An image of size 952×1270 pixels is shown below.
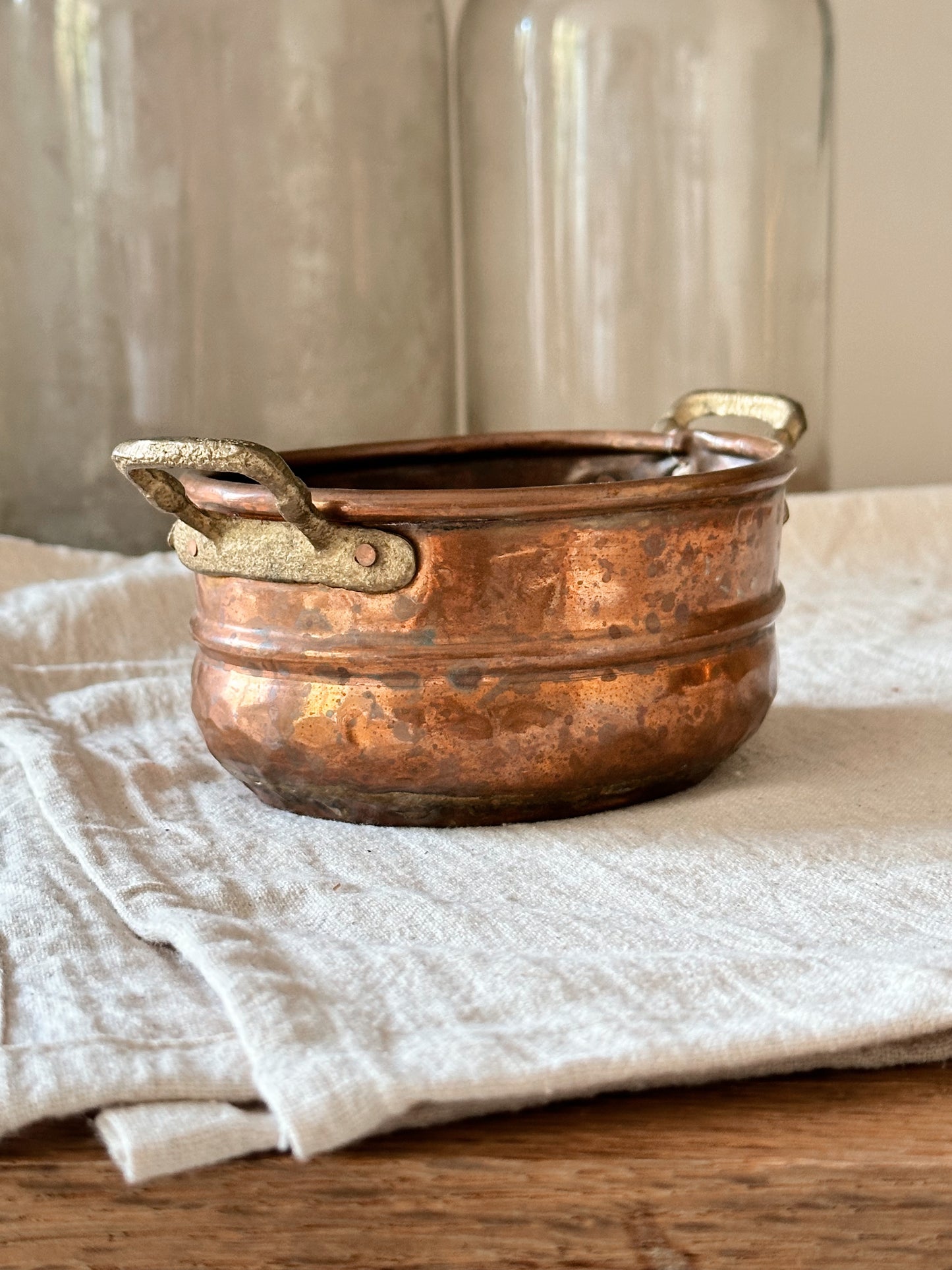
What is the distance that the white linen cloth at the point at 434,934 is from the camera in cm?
42

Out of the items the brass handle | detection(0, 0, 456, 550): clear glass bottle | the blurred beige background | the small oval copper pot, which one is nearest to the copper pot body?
the small oval copper pot

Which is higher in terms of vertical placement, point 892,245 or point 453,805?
point 892,245

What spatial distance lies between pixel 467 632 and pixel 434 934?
0.13m

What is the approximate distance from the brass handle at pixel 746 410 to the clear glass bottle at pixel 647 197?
437mm

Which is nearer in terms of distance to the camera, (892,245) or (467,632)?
(467,632)

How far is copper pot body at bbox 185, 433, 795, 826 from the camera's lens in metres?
0.61

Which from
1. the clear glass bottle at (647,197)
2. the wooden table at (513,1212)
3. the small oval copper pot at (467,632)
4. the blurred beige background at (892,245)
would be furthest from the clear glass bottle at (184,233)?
the wooden table at (513,1212)

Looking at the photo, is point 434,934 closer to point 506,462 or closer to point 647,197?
point 506,462

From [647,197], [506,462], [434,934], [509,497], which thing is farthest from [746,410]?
[647,197]

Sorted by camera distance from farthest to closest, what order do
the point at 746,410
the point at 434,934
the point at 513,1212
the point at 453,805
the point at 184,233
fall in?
the point at 184,233 → the point at 746,410 → the point at 453,805 → the point at 434,934 → the point at 513,1212

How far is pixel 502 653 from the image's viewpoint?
0.61 meters

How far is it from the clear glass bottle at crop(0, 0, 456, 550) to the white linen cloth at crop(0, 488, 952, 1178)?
1.34 feet

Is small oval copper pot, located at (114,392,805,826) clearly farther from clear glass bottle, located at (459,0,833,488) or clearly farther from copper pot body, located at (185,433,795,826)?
clear glass bottle, located at (459,0,833,488)

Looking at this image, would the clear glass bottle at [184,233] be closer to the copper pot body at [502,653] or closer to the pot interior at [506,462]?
the pot interior at [506,462]
